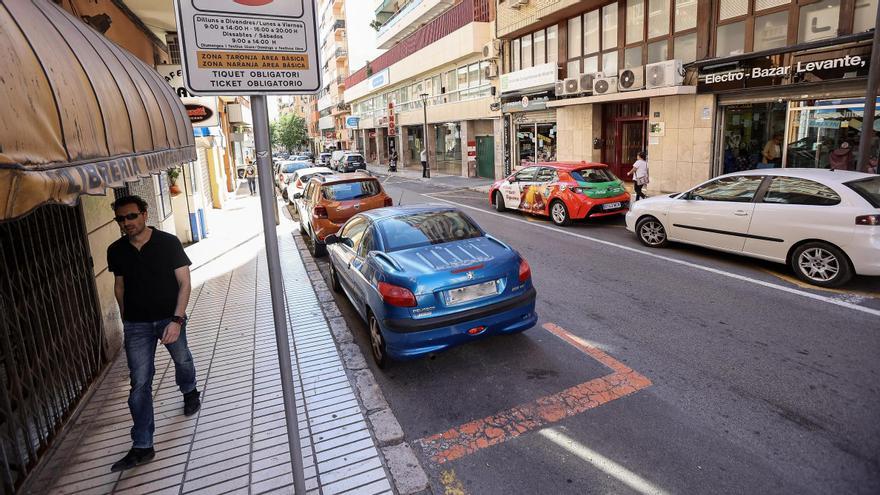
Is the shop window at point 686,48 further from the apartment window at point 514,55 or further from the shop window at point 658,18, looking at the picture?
the apartment window at point 514,55

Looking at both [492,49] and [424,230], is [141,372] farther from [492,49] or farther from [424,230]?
[492,49]

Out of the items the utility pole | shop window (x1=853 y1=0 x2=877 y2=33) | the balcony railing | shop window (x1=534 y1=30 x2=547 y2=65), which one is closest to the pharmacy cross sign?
the utility pole

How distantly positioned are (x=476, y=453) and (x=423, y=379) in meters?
1.32

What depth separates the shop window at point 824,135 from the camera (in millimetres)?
11508

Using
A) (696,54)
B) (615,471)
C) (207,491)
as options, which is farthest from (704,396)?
(696,54)

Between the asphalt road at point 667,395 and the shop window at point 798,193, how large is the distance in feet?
3.94

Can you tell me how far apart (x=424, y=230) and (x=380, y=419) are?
7.37 feet

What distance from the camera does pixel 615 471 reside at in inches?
134

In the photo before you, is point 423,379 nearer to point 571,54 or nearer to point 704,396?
point 704,396

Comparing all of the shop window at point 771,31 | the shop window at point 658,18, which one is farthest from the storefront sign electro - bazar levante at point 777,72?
the shop window at point 658,18

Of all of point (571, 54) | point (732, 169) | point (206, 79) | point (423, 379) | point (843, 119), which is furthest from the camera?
point (571, 54)

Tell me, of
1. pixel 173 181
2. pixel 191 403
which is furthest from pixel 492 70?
pixel 191 403

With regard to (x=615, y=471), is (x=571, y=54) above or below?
above

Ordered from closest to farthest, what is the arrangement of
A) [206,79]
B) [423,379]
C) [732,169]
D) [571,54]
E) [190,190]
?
[206,79] → [423,379] → [190,190] → [732,169] → [571,54]
